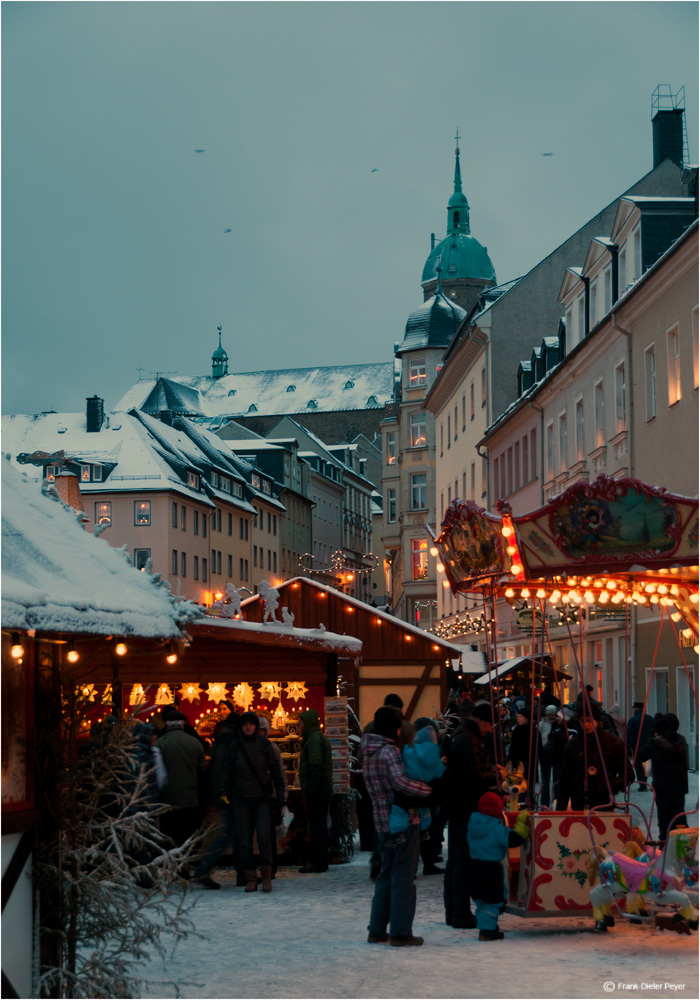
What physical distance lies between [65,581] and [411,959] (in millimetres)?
4038

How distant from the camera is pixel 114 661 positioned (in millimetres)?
15539

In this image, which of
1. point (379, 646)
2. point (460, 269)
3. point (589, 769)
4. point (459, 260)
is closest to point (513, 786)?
point (589, 769)

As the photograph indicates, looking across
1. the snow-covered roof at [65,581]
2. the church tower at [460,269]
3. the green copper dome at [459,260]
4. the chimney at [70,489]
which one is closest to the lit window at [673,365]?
the chimney at [70,489]

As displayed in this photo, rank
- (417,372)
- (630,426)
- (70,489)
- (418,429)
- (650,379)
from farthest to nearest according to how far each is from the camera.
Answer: (417,372)
(418,429)
(630,426)
(650,379)
(70,489)

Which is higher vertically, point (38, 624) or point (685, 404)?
point (685, 404)

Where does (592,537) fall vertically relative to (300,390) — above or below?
below

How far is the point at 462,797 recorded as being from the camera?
35.4ft

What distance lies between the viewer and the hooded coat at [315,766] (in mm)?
14547

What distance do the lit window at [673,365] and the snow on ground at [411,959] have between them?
1423 cm

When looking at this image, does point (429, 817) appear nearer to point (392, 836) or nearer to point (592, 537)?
point (392, 836)

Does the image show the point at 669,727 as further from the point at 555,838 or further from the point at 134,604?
the point at 134,604

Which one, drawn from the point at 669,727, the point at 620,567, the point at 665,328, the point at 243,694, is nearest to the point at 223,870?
the point at 669,727

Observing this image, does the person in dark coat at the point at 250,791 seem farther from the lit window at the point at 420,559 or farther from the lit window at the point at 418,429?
the lit window at the point at 418,429

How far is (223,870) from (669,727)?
16.2 ft
